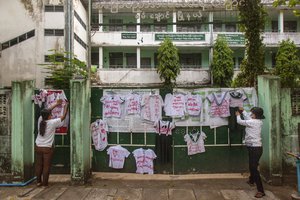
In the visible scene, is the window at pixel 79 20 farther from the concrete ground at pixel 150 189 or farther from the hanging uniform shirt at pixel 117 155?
the concrete ground at pixel 150 189

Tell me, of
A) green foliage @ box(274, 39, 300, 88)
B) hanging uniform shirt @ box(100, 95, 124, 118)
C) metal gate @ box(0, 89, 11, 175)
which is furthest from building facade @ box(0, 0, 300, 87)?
metal gate @ box(0, 89, 11, 175)

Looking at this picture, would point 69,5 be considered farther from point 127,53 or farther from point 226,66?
point 226,66

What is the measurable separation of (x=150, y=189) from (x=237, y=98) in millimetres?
3030

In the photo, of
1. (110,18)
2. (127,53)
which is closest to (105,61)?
(127,53)

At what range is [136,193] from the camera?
20.7 feet

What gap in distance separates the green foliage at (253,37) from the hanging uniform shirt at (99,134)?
4.00 metres

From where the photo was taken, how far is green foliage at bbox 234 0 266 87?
27.2ft

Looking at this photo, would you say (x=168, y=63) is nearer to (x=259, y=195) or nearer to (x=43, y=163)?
(x=43, y=163)

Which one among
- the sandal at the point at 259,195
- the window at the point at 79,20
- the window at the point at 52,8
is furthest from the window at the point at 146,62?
the sandal at the point at 259,195

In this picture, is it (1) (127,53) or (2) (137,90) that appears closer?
(2) (137,90)

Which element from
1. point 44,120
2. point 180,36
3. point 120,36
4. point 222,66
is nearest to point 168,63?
point 222,66

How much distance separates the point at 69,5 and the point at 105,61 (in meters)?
6.76

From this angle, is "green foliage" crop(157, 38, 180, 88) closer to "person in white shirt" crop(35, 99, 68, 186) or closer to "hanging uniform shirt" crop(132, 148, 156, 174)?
"hanging uniform shirt" crop(132, 148, 156, 174)

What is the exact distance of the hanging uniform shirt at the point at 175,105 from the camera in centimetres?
752
